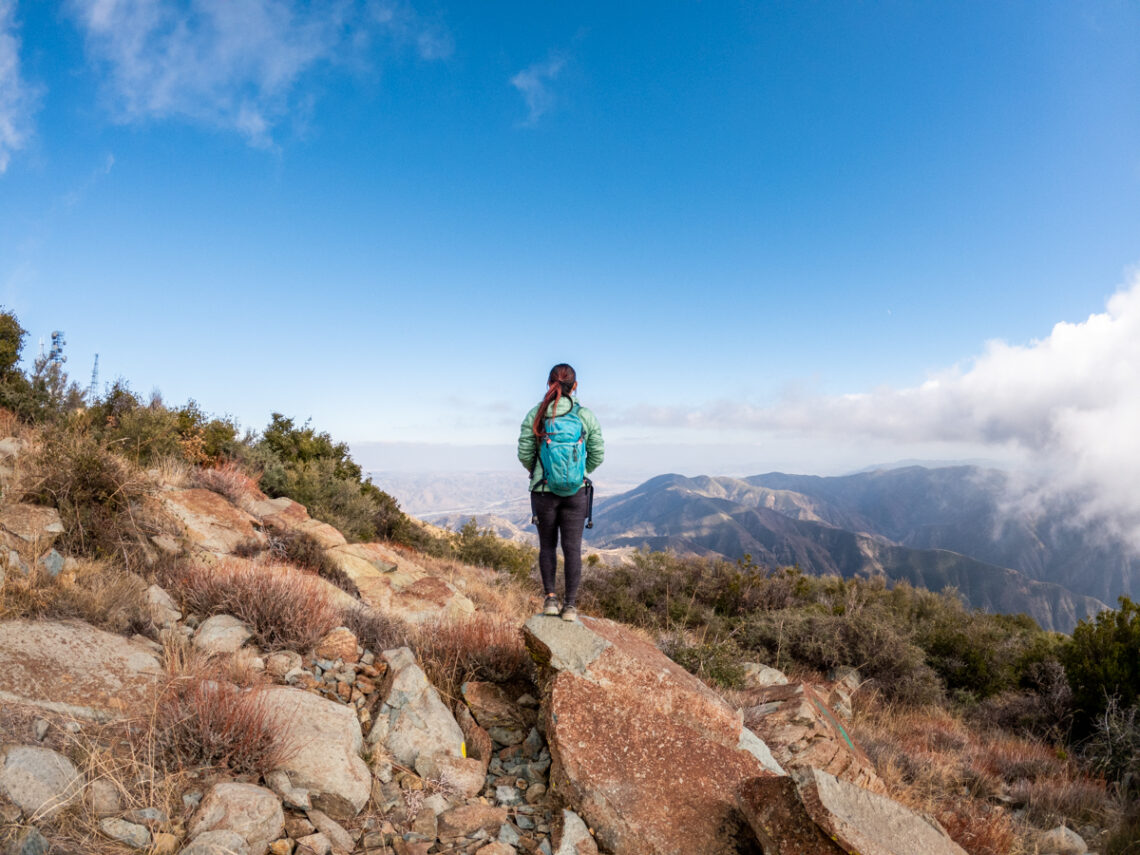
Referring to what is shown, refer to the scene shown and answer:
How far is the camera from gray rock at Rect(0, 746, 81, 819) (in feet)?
8.41

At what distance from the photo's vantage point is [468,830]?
11.9ft

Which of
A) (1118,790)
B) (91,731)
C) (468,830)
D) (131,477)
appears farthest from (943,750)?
(131,477)

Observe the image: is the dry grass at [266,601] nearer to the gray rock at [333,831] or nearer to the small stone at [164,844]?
the gray rock at [333,831]

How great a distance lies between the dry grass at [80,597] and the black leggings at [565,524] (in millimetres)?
3671

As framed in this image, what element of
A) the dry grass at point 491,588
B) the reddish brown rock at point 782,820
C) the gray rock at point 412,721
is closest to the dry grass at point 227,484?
the dry grass at point 491,588

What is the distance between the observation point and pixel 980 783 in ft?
21.2

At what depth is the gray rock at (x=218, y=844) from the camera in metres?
2.60

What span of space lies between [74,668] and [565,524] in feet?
12.9

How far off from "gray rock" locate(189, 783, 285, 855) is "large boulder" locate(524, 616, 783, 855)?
1882 millimetres

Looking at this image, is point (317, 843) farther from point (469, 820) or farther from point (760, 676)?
point (760, 676)

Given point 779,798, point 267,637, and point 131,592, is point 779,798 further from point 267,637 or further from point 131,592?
point 131,592

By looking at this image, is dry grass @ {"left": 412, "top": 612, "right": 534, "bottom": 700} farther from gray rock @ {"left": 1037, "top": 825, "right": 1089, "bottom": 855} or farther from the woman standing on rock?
gray rock @ {"left": 1037, "top": 825, "right": 1089, "bottom": 855}

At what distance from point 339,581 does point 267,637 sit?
333 centimetres

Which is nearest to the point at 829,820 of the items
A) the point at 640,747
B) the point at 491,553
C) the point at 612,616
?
the point at 640,747
